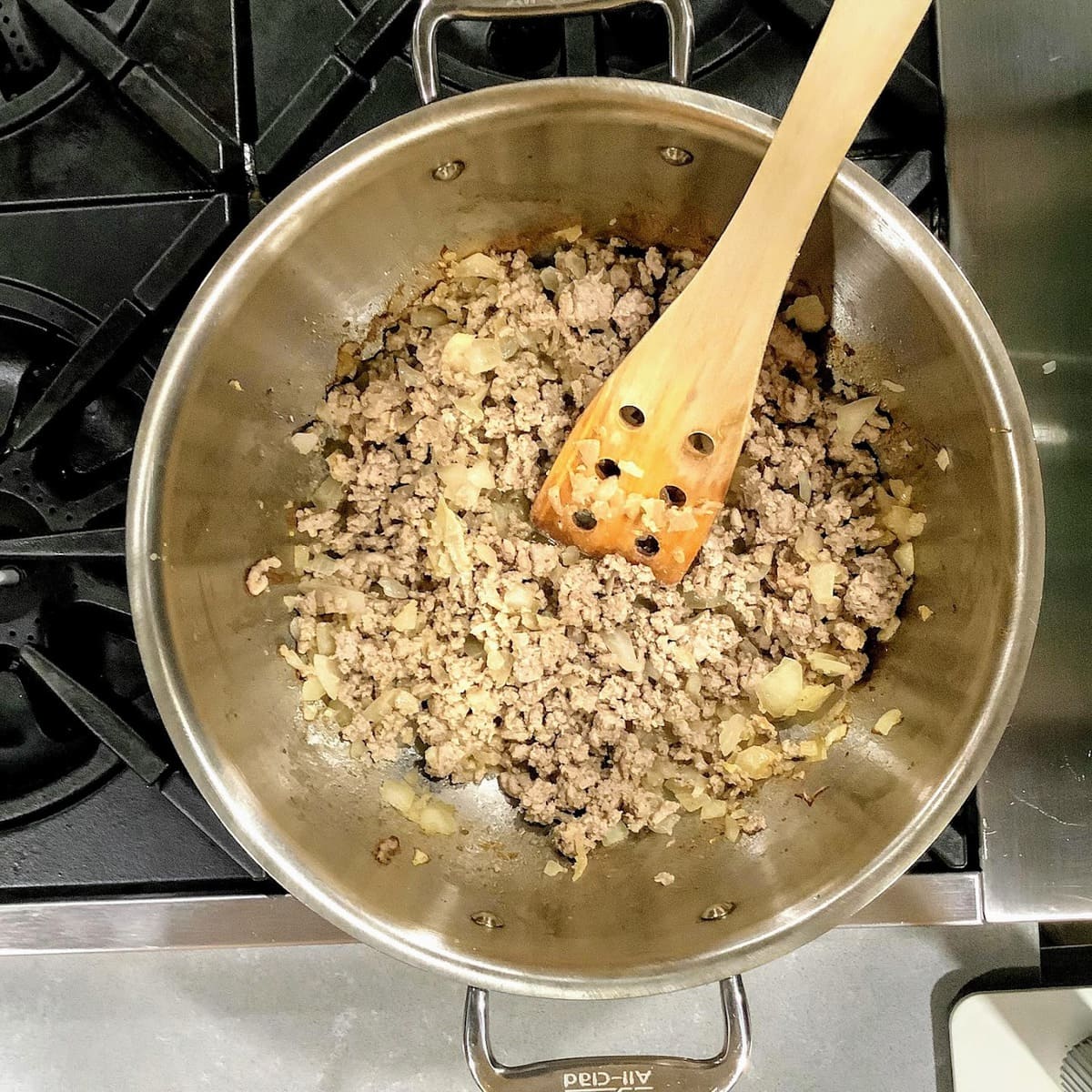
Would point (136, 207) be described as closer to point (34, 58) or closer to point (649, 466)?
point (34, 58)

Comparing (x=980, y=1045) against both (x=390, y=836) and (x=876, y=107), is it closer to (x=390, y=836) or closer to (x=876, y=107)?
(x=390, y=836)

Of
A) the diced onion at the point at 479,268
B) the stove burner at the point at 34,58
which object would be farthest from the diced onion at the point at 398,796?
the stove burner at the point at 34,58

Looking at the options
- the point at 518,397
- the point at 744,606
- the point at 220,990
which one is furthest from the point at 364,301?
the point at 220,990

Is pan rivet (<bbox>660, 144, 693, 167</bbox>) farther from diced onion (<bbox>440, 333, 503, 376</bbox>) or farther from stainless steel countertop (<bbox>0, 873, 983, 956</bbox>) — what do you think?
stainless steel countertop (<bbox>0, 873, 983, 956</bbox>)

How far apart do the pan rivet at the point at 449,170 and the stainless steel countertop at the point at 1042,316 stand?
1.69 ft

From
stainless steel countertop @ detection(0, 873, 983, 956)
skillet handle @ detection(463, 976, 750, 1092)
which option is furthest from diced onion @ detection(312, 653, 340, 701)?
skillet handle @ detection(463, 976, 750, 1092)

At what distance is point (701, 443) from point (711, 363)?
0.08 m

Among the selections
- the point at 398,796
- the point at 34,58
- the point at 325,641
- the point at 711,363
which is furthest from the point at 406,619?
the point at 34,58

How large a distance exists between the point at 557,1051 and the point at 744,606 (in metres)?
0.60

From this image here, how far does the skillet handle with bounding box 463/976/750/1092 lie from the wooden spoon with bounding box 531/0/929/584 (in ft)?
1.43

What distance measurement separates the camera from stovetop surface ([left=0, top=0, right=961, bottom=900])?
3.05 ft

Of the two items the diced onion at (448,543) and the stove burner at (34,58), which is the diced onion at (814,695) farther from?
the stove burner at (34,58)

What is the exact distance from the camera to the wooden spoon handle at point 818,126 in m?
0.70

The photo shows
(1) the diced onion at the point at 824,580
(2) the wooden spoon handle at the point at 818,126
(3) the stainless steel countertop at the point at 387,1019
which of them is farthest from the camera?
(3) the stainless steel countertop at the point at 387,1019
